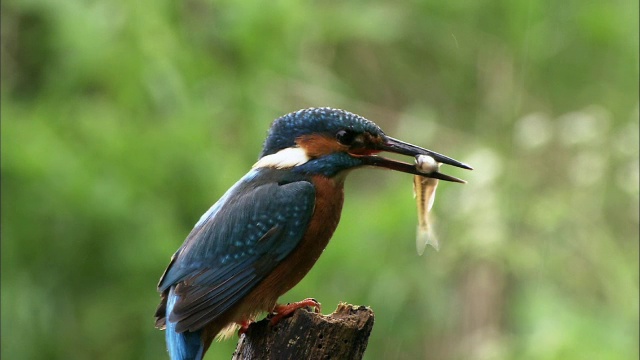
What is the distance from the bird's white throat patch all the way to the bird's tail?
55 centimetres

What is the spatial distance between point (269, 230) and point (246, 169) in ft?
7.31

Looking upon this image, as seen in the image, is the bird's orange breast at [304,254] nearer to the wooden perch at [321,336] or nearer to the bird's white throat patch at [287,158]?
the bird's white throat patch at [287,158]

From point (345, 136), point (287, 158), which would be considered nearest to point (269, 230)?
point (287, 158)

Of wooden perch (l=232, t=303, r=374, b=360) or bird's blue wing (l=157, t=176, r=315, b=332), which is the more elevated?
bird's blue wing (l=157, t=176, r=315, b=332)

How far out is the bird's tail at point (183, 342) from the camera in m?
Answer: 3.22

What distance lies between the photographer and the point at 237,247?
11.1ft

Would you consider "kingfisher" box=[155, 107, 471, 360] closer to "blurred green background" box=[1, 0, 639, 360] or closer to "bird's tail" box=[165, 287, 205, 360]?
"bird's tail" box=[165, 287, 205, 360]

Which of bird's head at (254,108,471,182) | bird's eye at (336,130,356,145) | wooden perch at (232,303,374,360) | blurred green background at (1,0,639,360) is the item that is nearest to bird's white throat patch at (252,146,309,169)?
bird's head at (254,108,471,182)

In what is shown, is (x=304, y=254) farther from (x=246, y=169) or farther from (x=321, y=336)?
(x=246, y=169)

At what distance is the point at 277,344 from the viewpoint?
9.89ft

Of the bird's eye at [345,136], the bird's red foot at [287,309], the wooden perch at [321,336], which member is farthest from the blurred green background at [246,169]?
the wooden perch at [321,336]

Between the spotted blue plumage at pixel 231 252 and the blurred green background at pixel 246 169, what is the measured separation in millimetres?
1826

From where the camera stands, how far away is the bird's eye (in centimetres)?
346

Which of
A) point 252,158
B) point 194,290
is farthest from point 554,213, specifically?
point 194,290
